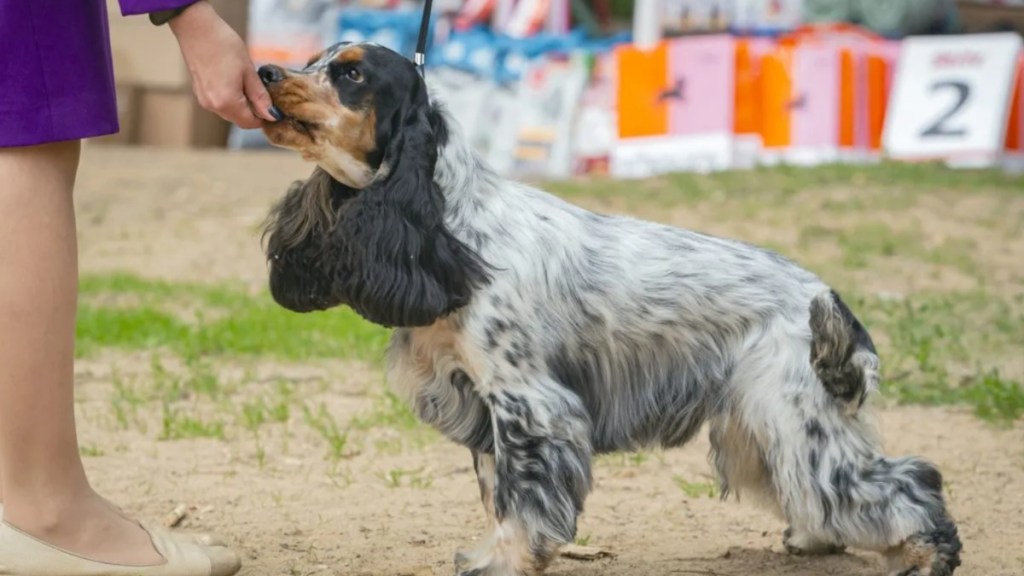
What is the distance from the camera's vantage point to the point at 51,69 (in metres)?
3.24

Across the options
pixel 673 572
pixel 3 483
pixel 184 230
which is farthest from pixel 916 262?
pixel 3 483

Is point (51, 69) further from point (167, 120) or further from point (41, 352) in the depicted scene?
point (167, 120)

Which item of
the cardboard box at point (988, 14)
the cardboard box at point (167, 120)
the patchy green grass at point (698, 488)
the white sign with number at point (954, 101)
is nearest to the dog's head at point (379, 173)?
the patchy green grass at point (698, 488)

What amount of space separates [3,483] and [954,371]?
4467 mm

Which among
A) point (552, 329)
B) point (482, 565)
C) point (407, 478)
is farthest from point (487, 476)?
point (407, 478)

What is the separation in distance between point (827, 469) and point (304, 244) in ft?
4.76

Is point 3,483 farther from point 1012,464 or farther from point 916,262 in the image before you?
point 916,262

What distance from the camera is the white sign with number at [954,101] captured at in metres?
12.3

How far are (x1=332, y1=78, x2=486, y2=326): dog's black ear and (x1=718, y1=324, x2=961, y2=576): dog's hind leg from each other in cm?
82

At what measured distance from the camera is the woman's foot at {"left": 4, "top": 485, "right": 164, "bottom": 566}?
3.44m

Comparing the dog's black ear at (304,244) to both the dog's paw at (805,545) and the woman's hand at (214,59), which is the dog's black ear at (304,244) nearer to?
the woman's hand at (214,59)

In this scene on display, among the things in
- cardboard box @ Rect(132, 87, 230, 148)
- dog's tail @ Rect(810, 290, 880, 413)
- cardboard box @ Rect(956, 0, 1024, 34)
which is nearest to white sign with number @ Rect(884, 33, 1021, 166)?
cardboard box @ Rect(956, 0, 1024, 34)

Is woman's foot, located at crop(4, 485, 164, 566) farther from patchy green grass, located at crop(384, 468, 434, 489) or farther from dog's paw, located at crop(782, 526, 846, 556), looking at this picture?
dog's paw, located at crop(782, 526, 846, 556)

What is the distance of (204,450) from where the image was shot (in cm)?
543
